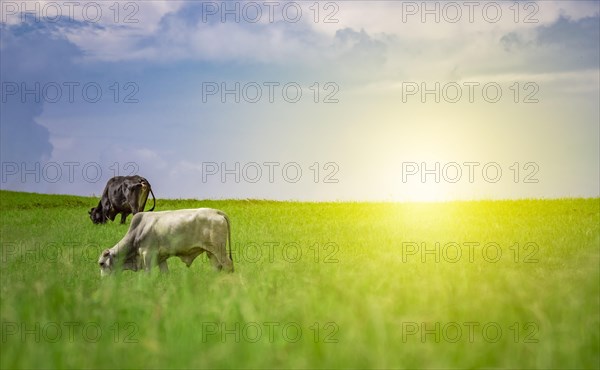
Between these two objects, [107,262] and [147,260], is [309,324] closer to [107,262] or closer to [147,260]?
[147,260]

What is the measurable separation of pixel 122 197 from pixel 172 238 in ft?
47.3

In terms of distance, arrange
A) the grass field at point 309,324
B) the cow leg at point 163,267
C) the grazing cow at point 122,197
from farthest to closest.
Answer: the grazing cow at point 122,197 < the cow leg at point 163,267 < the grass field at point 309,324

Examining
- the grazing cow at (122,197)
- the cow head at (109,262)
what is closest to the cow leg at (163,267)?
the cow head at (109,262)

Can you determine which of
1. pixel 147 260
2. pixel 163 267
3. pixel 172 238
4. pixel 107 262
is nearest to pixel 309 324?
pixel 172 238

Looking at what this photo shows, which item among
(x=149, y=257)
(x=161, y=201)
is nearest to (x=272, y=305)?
(x=149, y=257)

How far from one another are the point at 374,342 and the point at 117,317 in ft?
9.14

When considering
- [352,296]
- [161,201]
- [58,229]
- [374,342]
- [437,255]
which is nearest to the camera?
[374,342]

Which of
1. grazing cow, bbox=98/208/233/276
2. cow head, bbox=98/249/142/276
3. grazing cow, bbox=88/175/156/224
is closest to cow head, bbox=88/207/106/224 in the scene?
grazing cow, bbox=88/175/156/224

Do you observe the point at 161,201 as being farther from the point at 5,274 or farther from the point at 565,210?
the point at 5,274

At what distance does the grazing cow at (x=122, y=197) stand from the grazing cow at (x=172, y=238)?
13184 millimetres

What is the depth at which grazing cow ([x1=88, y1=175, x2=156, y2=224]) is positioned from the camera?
84.2 feet

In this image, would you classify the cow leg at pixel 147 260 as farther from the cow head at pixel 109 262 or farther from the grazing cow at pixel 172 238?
the cow head at pixel 109 262

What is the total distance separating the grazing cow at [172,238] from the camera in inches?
488

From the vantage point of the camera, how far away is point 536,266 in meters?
14.2
